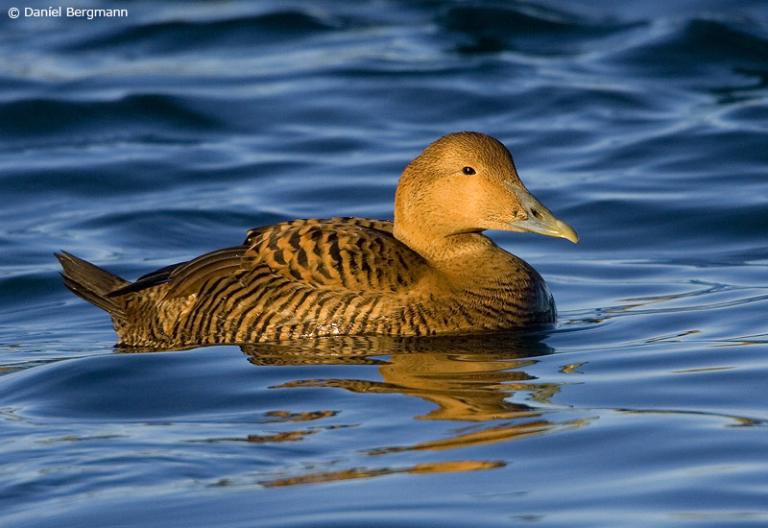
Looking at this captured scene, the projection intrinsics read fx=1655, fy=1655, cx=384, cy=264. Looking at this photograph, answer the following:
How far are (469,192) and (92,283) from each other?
7.59 ft

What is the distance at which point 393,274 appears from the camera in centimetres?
839

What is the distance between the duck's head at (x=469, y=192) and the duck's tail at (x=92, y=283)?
1.78 meters

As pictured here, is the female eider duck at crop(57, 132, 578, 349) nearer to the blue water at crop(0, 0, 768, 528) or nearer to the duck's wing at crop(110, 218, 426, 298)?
the duck's wing at crop(110, 218, 426, 298)

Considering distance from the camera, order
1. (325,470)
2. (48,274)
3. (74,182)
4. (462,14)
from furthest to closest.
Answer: (462,14), (74,182), (48,274), (325,470)

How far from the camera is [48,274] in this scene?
36.7ft

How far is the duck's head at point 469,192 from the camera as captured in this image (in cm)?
859

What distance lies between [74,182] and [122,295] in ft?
17.8

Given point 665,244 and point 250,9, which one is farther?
point 250,9

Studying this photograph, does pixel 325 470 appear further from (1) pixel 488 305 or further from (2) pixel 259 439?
(1) pixel 488 305

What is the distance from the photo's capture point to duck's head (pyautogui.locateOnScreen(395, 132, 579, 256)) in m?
8.59

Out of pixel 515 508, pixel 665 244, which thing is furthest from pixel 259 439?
pixel 665 244

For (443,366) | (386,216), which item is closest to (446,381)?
(443,366)

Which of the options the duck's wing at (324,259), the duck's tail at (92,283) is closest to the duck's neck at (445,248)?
the duck's wing at (324,259)

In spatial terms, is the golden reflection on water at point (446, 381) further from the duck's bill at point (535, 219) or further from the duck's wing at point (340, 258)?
the duck's bill at point (535, 219)
